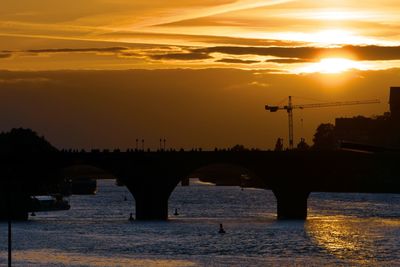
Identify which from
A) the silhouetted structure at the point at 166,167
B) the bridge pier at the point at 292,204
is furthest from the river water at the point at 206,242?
the silhouetted structure at the point at 166,167

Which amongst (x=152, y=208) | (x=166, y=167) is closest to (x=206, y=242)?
(x=152, y=208)

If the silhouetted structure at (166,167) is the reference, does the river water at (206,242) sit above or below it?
below

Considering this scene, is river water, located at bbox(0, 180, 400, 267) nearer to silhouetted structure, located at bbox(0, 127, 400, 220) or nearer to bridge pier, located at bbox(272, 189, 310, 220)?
bridge pier, located at bbox(272, 189, 310, 220)

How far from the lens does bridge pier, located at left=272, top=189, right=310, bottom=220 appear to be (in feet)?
587

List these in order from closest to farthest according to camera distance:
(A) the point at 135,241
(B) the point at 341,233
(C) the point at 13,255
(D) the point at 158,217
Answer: (C) the point at 13,255 < (A) the point at 135,241 < (B) the point at 341,233 < (D) the point at 158,217

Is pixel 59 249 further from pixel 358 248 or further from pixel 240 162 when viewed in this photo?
pixel 240 162

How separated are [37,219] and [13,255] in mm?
58391

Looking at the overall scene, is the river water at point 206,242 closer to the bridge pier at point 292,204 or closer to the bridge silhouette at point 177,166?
the bridge pier at point 292,204

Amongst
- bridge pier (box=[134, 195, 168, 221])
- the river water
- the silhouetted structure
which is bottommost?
the river water

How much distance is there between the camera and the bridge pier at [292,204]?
179000 millimetres

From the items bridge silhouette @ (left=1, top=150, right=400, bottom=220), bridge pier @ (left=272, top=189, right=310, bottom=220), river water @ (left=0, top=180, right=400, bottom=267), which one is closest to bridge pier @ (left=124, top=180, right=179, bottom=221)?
bridge silhouette @ (left=1, top=150, right=400, bottom=220)

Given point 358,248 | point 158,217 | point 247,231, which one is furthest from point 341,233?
point 158,217

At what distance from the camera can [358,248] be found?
13612 cm

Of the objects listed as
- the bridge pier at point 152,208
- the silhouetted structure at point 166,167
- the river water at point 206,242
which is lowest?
the river water at point 206,242
